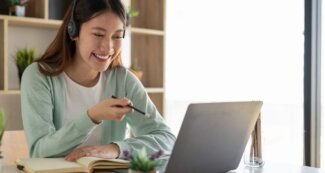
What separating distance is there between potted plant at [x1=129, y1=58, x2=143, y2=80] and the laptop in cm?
189

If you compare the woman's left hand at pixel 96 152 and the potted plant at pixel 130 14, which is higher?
the potted plant at pixel 130 14

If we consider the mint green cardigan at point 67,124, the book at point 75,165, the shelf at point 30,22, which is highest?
the shelf at point 30,22

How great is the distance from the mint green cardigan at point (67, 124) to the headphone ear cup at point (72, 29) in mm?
179

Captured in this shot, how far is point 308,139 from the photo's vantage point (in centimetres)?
306

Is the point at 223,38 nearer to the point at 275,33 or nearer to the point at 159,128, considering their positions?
the point at 275,33

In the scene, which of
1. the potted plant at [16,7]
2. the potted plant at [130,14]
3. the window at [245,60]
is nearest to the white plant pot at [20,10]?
the potted plant at [16,7]

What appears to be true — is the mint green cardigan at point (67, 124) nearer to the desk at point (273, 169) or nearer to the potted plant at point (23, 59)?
the desk at point (273, 169)

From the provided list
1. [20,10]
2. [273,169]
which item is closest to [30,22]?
[20,10]

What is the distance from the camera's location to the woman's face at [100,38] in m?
1.61

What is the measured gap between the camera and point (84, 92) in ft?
5.81

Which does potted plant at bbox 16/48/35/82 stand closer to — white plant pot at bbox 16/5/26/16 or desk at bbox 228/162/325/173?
white plant pot at bbox 16/5/26/16

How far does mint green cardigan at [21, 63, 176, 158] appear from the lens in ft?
4.63

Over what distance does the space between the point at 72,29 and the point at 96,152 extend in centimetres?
55

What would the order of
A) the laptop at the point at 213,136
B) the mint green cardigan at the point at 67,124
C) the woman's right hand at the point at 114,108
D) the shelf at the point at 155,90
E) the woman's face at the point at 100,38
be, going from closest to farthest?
the laptop at the point at 213,136
the woman's right hand at the point at 114,108
the mint green cardigan at the point at 67,124
the woman's face at the point at 100,38
the shelf at the point at 155,90
